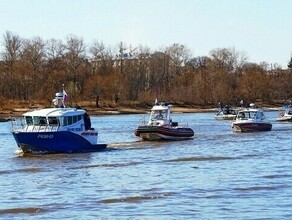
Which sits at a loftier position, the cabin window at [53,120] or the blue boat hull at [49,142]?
the cabin window at [53,120]

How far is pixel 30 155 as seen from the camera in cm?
4475

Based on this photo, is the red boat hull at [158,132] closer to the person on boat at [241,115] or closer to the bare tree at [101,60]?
the person on boat at [241,115]

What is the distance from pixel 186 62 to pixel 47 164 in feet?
522

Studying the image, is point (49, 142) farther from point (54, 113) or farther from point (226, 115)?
point (226, 115)

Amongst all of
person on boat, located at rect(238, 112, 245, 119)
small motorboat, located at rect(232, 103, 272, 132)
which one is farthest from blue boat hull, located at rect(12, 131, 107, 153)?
person on boat, located at rect(238, 112, 245, 119)

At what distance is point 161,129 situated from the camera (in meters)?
56.7

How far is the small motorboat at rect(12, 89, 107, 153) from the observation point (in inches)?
1764

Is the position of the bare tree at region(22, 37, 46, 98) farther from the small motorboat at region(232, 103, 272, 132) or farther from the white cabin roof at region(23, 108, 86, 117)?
the white cabin roof at region(23, 108, 86, 117)

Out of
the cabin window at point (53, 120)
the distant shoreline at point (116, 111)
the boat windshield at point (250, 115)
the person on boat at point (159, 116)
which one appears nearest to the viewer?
the cabin window at point (53, 120)

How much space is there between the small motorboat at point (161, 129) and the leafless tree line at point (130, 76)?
289ft

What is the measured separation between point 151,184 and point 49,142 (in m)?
15.9

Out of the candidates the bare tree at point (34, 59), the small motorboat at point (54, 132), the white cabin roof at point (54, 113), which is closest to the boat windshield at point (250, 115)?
the small motorboat at point (54, 132)

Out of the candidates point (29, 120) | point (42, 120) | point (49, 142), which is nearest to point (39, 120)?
point (42, 120)

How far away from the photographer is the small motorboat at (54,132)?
147 ft
